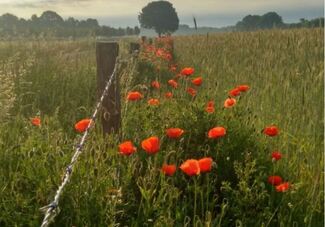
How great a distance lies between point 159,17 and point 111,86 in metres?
109

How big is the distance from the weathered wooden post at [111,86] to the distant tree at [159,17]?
343 feet

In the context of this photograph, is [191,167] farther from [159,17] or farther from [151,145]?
[159,17]

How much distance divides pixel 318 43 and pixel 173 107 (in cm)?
371

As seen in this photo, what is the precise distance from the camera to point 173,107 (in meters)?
3.31

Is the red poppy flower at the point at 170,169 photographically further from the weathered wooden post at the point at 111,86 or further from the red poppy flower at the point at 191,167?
the weathered wooden post at the point at 111,86

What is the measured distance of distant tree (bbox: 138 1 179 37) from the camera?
107206 mm

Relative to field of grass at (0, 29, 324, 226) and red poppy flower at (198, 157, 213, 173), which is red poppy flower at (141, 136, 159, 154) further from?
red poppy flower at (198, 157, 213, 173)

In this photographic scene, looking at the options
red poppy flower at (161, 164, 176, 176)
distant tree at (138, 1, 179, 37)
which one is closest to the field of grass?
red poppy flower at (161, 164, 176, 176)

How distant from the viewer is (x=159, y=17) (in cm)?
10962

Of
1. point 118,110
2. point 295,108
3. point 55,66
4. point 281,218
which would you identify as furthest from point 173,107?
point 55,66

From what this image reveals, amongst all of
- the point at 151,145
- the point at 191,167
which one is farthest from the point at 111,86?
the point at 191,167

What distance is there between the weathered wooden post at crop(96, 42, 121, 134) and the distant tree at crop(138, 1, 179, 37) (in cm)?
10444

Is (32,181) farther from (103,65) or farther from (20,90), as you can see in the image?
(20,90)

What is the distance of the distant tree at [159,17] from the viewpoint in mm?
107206
